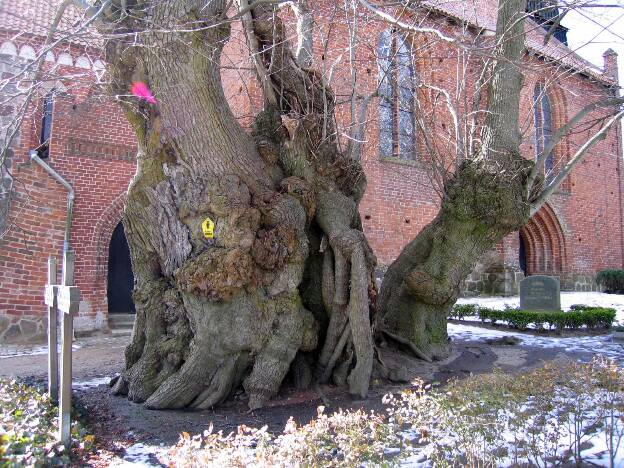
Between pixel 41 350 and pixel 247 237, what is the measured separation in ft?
18.9

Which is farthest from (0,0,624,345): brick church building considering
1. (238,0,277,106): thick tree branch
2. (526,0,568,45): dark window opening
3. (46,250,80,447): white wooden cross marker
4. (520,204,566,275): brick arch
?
(520,204,566,275): brick arch

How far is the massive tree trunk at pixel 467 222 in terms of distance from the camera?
6219 mm

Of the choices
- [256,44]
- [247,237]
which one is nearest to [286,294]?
[247,237]

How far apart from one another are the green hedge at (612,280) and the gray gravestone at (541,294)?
829 cm

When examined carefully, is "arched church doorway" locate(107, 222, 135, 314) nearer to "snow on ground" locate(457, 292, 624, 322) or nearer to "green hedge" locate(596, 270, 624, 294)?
"snow on ground" locate(457, 292, 624, 322)

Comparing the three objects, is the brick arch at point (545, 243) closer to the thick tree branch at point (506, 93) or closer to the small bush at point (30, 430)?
the thick tree branch at point (506, 93)

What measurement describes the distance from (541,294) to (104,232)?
9.59 m

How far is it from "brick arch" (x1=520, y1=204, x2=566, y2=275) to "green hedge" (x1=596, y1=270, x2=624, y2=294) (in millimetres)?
1534

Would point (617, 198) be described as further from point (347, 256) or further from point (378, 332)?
point (347, 256)

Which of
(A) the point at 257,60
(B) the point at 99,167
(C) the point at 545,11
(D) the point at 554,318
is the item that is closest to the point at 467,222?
(A) the point at 257,60

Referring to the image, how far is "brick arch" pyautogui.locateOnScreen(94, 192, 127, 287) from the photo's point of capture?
32.0ft

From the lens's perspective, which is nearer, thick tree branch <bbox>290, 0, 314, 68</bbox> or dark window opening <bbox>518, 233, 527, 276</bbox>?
thick tree branch <bbox>290, 0, 314, 68</bbox>

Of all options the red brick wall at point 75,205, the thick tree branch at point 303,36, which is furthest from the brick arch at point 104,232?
the thick tree branch at point 303,36

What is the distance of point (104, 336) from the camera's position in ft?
31.6
